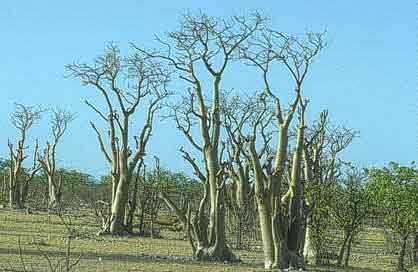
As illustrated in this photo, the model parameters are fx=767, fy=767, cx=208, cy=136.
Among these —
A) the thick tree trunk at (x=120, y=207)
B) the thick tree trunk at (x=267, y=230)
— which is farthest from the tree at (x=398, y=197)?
the thick tree trunk at (x=120, y=207)

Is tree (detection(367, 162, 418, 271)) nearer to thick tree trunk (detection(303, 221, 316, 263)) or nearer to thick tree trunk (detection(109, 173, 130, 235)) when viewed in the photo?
thick tree trunk (detection(303, 221, 316, 263))

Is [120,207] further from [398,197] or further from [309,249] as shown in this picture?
[398,197]

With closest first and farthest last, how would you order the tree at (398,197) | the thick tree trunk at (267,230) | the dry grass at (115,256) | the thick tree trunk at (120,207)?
the dry grass at (115,256) < the thick tree trunk at (267,230) < the tree at (398,197) < the thick tree trunk at (120,207)

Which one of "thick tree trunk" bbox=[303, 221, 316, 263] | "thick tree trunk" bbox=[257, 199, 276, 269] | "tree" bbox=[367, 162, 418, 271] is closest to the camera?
"thick tree trunk" bbox=[257, 199, 276, 269]

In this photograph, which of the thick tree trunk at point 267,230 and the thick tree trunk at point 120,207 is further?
the thick tree trunk at point 120,207

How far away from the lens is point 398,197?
22.5 metres

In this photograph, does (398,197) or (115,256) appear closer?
(115,256)

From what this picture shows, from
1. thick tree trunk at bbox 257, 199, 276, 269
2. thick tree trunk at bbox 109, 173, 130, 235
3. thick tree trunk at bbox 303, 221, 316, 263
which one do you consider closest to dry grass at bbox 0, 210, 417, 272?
thick tree trunk at bbox 257, 199, 276, 269

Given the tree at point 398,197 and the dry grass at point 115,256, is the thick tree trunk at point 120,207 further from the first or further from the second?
the tree at point 398,197

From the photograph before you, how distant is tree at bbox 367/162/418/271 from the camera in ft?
73.5

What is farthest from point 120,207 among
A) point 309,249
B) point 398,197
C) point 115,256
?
point 398,197

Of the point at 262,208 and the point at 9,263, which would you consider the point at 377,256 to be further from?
the point at 9,263

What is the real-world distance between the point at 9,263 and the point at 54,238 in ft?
32.7

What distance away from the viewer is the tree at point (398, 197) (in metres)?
22.4
